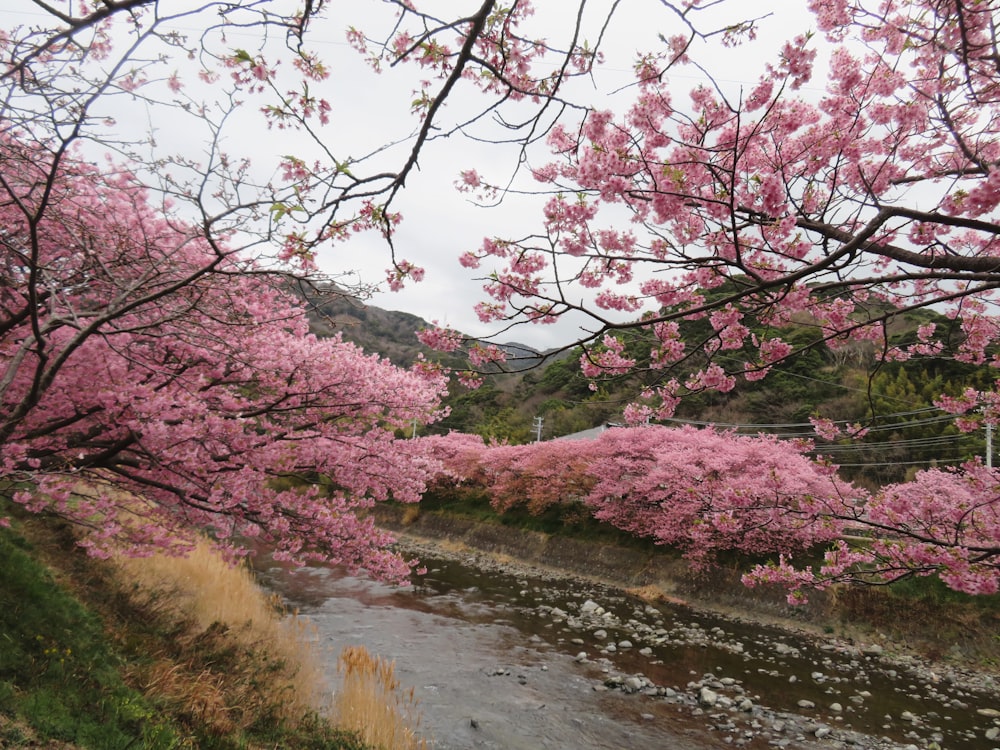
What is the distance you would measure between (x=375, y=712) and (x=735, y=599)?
1242 centimetres

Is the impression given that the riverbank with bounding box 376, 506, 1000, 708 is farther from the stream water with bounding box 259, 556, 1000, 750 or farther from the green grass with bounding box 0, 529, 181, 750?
the green grass with bounding box 0, 529, 181, 750

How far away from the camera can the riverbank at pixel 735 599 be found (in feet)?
38.9

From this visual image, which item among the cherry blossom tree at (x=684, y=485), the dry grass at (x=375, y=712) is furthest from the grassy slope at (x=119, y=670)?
the cherry blossom tree at (x=684, y=485)

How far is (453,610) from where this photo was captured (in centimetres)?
1336

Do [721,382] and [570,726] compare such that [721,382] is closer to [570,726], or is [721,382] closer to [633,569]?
[570,726]

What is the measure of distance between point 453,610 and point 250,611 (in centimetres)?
589

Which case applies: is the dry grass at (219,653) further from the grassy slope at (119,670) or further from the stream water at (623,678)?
the stream water at (623,678)

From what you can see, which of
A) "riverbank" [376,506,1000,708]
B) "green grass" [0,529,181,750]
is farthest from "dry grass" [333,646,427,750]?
"riverbank" [376,506,1000,708]

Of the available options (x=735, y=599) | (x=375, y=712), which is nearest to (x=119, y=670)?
(x=375, y=712)

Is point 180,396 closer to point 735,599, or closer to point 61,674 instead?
point 61,674

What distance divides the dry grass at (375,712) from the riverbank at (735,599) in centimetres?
1030

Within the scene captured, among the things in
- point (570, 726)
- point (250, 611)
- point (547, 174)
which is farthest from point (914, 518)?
point (250, 611)

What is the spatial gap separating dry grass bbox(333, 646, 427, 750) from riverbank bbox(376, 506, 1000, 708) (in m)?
10.3

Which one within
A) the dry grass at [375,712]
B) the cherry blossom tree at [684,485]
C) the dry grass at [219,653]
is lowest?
the dry grass at [375,712]
